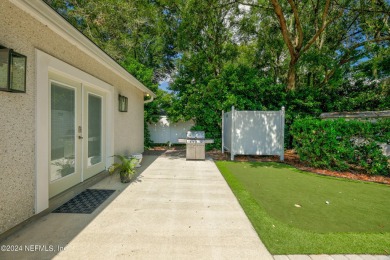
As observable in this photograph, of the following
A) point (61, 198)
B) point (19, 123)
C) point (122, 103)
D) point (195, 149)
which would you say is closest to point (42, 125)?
point (19, 123)

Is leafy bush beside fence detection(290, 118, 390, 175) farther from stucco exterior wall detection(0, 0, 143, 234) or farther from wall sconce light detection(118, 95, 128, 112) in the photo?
stucco exterior wall detection(0, 0, 143, 234)

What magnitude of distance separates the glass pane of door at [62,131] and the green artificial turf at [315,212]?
3551 mm

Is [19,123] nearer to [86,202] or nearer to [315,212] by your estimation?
[86,202]

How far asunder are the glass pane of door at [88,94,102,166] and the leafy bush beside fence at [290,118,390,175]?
6.47 m

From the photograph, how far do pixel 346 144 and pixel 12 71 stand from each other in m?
7.76

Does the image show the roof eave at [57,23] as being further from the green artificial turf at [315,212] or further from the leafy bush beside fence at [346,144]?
the leafy bush beside fence at [346,144]

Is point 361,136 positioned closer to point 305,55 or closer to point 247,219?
point 247,219

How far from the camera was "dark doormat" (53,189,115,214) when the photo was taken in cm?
344

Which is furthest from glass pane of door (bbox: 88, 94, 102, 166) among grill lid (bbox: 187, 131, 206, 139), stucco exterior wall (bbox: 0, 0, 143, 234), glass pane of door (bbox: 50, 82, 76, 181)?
grill lid (bbox: 187, 131, 206, 139)

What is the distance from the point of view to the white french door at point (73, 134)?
3.75 meters

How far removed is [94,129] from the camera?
5.27 metres

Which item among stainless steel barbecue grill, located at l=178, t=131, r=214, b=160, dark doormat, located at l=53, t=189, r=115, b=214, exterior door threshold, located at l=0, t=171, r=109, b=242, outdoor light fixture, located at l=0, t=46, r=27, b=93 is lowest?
dark doormat, located at l=53, t=189, r=115, b=214

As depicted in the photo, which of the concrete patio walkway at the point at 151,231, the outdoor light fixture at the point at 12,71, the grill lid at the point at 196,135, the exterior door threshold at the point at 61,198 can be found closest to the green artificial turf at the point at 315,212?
the concrete patio walkway at the point at 151,231

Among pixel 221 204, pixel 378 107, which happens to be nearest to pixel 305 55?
pixel 378 107
